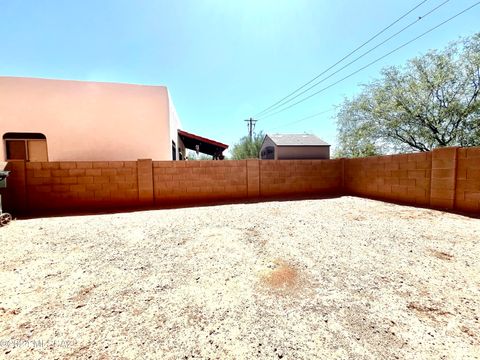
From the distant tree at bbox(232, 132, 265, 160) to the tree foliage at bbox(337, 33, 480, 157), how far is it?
1546cm

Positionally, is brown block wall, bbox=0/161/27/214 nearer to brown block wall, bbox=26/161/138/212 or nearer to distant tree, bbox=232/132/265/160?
brown block wall, bbox=26/161/138/212

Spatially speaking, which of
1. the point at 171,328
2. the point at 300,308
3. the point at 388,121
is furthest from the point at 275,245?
the point at 388,121

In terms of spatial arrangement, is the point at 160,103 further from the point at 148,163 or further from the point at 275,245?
the point at 275,245

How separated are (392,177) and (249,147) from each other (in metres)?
22.6

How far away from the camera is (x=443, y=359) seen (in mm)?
1440

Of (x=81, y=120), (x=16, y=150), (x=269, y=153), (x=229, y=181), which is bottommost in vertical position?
(x=229, y=181)

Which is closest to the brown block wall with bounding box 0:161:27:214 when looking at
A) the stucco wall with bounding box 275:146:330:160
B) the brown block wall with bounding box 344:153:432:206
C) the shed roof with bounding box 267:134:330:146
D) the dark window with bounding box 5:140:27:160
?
the dark window with bounding box 5:140:27:160

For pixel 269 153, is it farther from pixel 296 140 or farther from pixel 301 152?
pixel 301 152

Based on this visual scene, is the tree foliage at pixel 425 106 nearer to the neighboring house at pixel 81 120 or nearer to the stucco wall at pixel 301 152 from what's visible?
the stucco wall at pixel 301 152

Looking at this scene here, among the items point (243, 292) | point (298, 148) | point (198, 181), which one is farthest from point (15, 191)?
point (298, 148)

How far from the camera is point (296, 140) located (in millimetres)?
21578

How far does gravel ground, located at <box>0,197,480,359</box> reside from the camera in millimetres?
1577

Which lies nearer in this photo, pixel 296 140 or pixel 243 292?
pixel 243 292

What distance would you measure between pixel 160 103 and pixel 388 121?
39.6 ft
